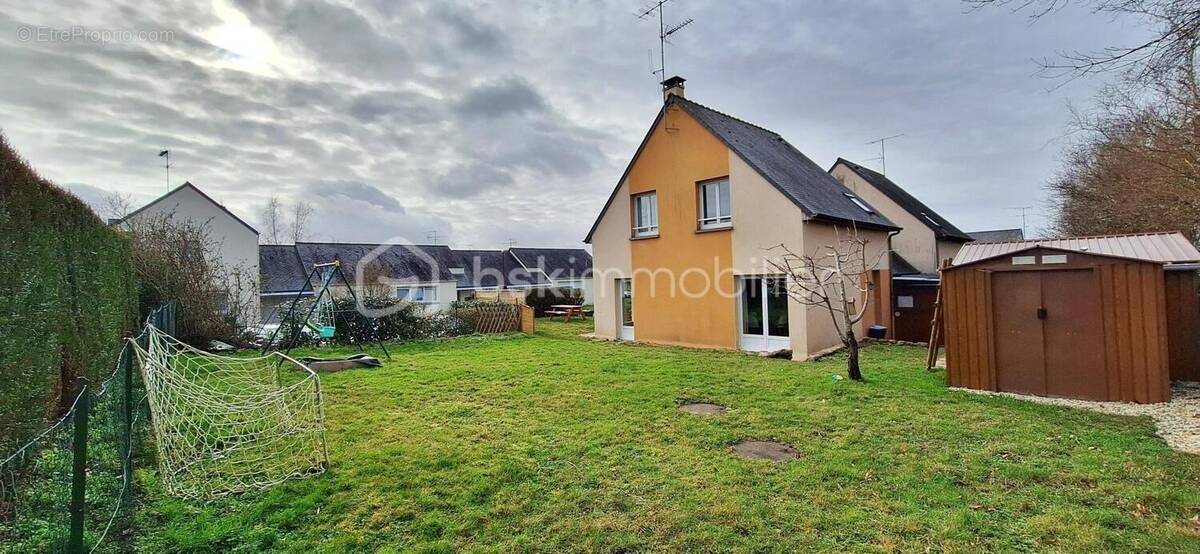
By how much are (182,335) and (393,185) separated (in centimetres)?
991

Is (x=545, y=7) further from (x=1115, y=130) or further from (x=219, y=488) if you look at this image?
(x=1115, y=130)

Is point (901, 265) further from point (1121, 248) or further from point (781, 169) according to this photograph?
point (1121, 248)

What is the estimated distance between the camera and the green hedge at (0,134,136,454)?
3.62 meters

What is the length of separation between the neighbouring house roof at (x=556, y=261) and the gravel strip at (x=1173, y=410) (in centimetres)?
3589

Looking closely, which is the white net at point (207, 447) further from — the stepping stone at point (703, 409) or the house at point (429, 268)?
the house at point (429, 268)

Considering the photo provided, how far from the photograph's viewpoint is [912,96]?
1322 cm

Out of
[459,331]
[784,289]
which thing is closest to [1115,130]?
[784,289]

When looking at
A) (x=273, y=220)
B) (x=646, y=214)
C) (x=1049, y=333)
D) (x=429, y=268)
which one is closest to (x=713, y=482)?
(x=1049, y=333)

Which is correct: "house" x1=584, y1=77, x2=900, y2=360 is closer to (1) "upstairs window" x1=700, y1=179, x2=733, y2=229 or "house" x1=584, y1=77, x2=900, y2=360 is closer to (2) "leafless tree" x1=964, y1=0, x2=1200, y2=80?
(1) "upstairs window" x1=700, y1=179, x2=733, y2=229

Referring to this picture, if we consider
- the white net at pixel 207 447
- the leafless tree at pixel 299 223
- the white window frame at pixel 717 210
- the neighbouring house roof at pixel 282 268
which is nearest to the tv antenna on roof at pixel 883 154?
the white window frame at pixel 717 210

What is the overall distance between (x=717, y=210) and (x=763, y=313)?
2.97 meters

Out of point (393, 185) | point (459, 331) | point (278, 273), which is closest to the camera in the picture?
point (459, 331)

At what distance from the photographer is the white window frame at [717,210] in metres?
12.9

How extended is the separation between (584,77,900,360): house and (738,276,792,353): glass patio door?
25mm
